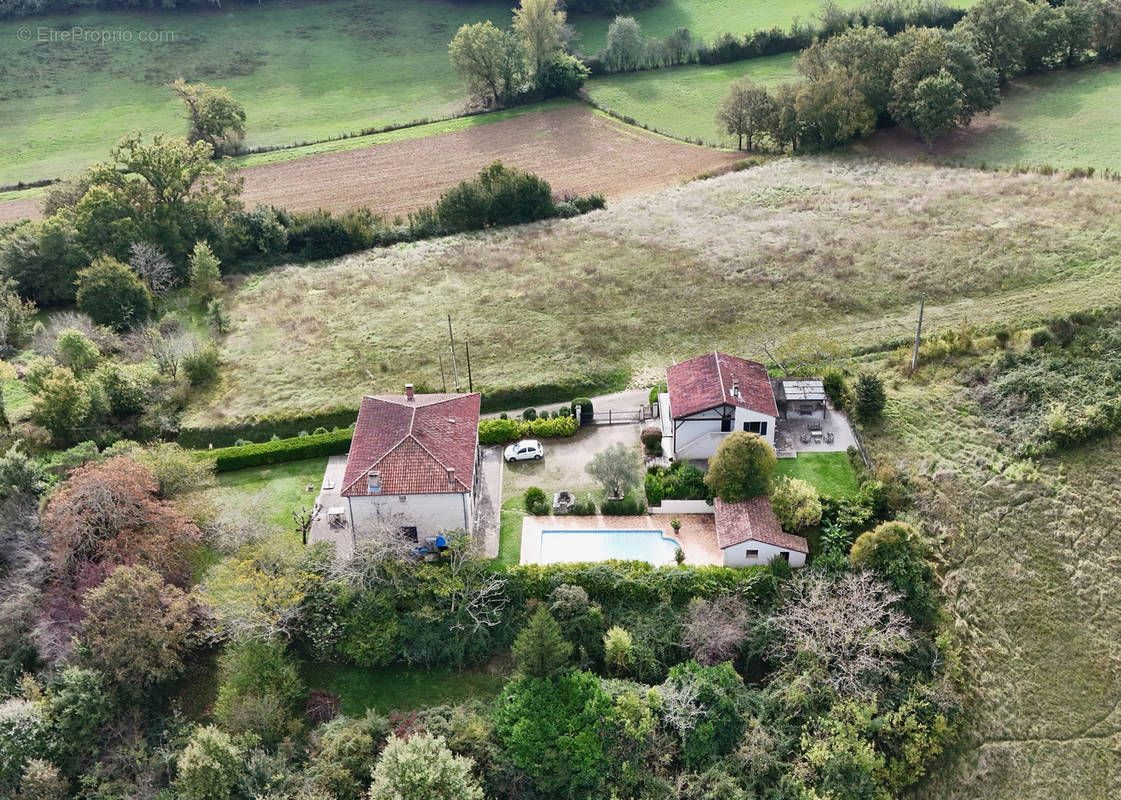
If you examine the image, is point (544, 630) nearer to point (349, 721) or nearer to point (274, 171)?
point (349, 721)

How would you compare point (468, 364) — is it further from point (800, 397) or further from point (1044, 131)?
point (1044, 131)

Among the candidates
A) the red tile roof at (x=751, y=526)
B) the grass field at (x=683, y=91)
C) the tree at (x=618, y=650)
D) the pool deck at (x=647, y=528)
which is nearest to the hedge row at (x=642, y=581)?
the red tile roof at (x=751, y=526)

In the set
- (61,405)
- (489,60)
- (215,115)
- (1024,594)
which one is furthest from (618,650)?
(489,60)

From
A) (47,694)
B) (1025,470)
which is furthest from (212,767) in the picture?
(1025,470)

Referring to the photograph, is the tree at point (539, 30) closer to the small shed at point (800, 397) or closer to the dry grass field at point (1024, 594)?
the small shed at point (800, 397)

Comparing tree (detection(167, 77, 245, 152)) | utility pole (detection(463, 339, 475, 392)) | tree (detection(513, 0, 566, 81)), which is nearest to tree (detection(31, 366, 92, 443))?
utility pole (detection(463, 339, 475, 392))
